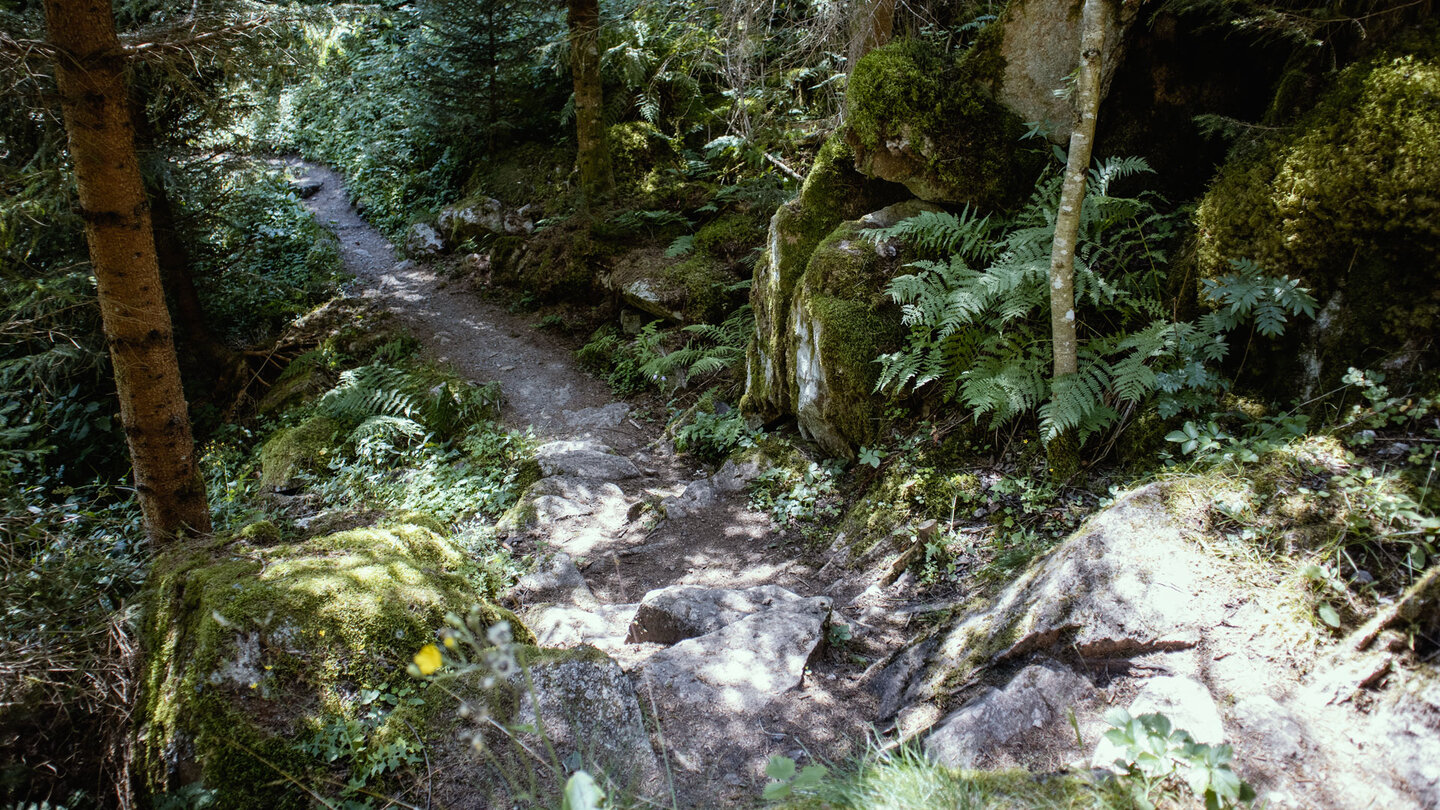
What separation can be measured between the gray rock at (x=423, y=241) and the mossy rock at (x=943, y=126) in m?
11.0

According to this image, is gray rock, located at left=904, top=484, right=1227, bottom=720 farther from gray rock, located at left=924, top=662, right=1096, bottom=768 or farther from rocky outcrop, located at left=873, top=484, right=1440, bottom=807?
gray rock, located at left=924, top=662, right=1096, bottom=768

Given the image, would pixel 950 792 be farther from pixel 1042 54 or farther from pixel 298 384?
pixel 298 384

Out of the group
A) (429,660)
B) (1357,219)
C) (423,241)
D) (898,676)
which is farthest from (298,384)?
(1357,219)

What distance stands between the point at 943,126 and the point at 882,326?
1.68m

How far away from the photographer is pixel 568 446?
288 inches

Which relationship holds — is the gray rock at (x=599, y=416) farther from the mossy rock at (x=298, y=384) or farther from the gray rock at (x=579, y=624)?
the gray rock at (x=579, y=624)

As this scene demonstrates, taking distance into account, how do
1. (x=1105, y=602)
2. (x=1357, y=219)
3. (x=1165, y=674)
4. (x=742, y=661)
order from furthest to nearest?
(x=742, y=661)
(x=1357, y=219)
(x=1105, y=602)
(x=1165, y=674)

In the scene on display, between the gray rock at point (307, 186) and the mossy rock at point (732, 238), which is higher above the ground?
the gray rock at point (307, 186)

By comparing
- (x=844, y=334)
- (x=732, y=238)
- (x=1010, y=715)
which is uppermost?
(x=732, y=238)

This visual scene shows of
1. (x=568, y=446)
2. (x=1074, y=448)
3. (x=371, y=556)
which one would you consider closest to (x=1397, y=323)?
(x=1074, y=448)

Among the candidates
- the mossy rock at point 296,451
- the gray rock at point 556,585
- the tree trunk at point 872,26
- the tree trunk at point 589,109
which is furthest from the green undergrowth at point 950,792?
the tree trunk at point 589,109

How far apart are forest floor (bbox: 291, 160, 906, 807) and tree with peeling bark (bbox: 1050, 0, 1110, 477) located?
1.85m

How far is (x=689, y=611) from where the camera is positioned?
4.06 metres

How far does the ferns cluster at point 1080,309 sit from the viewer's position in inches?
145
